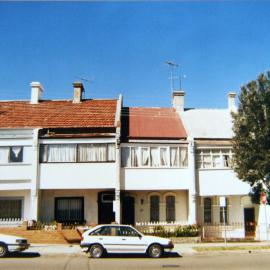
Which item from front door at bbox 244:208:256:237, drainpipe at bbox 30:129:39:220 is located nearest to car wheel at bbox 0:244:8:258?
drainpipe at bbox 30:129:39:220

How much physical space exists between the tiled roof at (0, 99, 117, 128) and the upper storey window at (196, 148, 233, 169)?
611 cm

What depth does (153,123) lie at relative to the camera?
1256 inches

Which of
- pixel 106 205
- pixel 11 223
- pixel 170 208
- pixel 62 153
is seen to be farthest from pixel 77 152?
pixel 170 208

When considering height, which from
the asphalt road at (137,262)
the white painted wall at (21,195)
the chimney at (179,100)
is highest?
the chimney at (179,100)

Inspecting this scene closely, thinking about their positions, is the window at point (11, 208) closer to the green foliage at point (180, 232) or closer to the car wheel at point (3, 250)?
the green foliage at point (180, 232)

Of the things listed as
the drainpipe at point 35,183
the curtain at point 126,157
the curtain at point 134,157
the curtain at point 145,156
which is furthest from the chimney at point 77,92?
the curtain at point 145,156

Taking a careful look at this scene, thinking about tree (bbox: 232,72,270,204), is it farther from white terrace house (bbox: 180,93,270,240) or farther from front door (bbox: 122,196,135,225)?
front door (bbox: 122,196,135,225)

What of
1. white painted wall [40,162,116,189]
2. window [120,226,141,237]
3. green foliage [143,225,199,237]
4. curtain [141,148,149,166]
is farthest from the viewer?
curtain [141,148,149,166]

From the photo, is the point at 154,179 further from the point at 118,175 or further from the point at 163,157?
the point at 118,175

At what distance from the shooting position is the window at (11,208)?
29219mm

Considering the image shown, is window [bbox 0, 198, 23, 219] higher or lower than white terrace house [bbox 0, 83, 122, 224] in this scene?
lower

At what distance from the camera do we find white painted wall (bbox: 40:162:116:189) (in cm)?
2830

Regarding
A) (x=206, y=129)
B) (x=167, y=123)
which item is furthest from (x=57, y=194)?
(x=206, y=129)

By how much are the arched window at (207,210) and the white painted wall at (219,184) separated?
1.45 m
